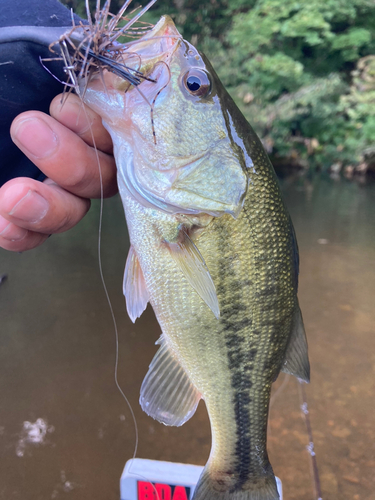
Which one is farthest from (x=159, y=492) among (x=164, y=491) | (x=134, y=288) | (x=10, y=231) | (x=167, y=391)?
(x=10, y=231)

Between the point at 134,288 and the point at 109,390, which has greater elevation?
the point at 134,288

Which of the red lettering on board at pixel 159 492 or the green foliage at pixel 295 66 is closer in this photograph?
the red lettering on board at pixel 159 492

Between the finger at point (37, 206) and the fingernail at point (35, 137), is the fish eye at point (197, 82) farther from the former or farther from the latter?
the finger at point (37, 206)

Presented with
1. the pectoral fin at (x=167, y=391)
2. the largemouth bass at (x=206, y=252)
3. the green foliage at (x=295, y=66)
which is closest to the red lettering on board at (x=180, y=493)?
the largemouth bass at (x=206, y=252)

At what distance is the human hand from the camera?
0.94 m

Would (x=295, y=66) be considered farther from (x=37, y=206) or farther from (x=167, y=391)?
(x=167, y=391)

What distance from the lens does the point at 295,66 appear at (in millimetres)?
9445

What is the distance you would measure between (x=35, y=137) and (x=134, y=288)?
49cm

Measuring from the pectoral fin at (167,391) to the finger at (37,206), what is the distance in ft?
1.65

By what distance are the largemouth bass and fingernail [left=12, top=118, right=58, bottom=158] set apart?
168mm

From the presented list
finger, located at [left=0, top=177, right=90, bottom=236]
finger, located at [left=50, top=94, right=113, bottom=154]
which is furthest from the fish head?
finger, located at [left=0, top=177, right=90, bottom=236]

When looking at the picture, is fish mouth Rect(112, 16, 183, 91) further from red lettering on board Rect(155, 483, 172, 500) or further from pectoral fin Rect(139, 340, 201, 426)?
red lettering on board Rect(155, 483, 172, 500)

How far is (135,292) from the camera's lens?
1.05m

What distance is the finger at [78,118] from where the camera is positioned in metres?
0.95
